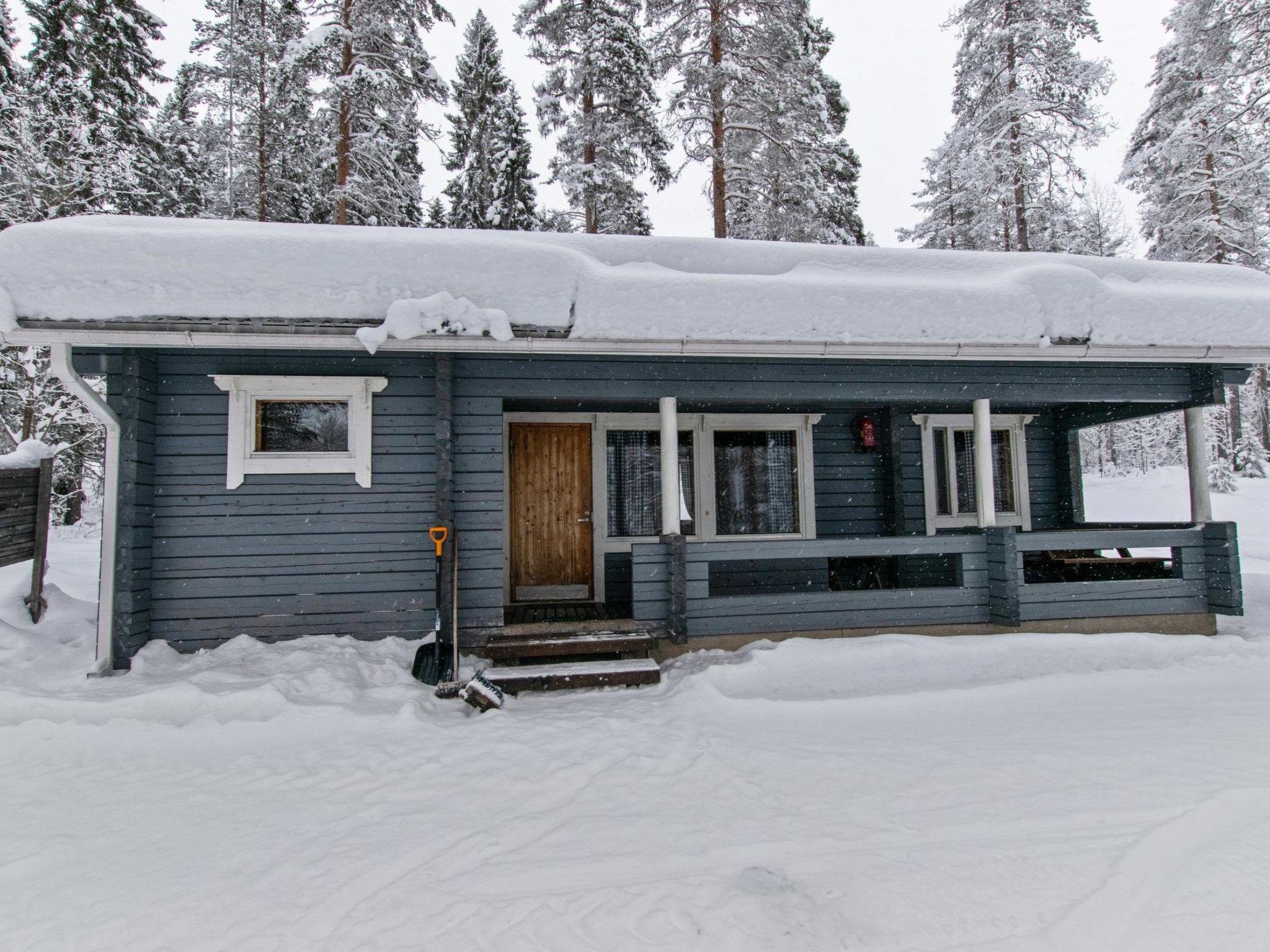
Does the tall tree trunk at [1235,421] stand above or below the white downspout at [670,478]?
A: above

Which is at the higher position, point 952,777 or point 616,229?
point 616,229

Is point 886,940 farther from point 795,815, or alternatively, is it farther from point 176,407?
point 176,407

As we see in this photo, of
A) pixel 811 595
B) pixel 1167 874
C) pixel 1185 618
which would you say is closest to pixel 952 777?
pixel 1167 874

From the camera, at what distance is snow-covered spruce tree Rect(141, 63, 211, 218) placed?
44.4 feet

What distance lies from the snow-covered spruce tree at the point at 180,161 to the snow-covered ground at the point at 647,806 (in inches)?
501

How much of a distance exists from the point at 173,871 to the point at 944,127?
2334 centimetres

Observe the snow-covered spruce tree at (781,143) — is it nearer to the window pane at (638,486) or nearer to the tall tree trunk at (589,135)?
the tall tree trunk at (589,135)

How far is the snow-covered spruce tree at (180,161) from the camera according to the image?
13.5 m

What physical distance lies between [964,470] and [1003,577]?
2515mm

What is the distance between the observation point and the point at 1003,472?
7824 mm

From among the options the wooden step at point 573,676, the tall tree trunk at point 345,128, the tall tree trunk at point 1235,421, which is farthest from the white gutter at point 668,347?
the tall tree trunk at point 1235,421

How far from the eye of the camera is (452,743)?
3518 millimetres

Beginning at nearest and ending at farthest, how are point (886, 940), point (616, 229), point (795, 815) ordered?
point (886, 940)
point (795, 815)
point (616, 229)

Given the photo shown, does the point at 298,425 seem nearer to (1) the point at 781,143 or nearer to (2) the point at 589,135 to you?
(2) the point at 589,135
